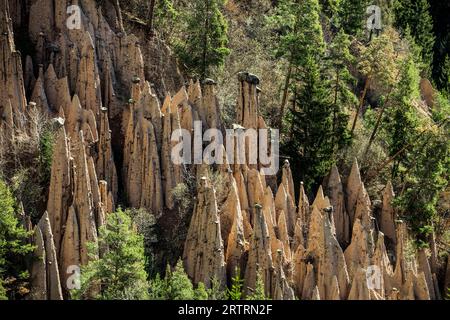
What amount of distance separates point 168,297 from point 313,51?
62.1 ft

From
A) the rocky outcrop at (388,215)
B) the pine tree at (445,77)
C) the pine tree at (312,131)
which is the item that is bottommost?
the rocky outcrop at (388,215)

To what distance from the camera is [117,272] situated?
31.3 m

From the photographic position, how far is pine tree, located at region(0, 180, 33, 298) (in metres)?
31.2

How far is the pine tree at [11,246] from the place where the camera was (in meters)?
31.2

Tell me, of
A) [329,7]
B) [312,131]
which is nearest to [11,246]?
[312,131]

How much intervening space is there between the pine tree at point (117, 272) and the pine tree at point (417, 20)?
132 ft

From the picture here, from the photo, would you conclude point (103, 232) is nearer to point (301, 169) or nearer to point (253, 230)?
point (253, 230)

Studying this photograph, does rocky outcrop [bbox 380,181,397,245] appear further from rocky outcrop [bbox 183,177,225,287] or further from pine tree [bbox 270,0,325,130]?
rocky outcrop [bbox 183,177,225,287]

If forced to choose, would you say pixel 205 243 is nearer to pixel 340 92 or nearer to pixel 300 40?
pixel 300 40

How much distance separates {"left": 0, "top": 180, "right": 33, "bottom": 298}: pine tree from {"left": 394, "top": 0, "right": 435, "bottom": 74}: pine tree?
4233 centimetres

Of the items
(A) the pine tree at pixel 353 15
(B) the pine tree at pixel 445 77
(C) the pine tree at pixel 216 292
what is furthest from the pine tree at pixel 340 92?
(B) the pine tree at pixel 445 77

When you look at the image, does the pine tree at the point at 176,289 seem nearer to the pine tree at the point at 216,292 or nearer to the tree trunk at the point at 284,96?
the pine tree at the point at 216,292

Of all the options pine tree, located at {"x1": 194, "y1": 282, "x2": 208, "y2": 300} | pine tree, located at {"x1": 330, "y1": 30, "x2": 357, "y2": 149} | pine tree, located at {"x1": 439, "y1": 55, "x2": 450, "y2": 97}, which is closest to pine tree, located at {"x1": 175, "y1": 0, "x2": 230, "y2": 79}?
pine tree, located at {"x1": 330, "y1": 30, "x2": 357, "y2": 149}
